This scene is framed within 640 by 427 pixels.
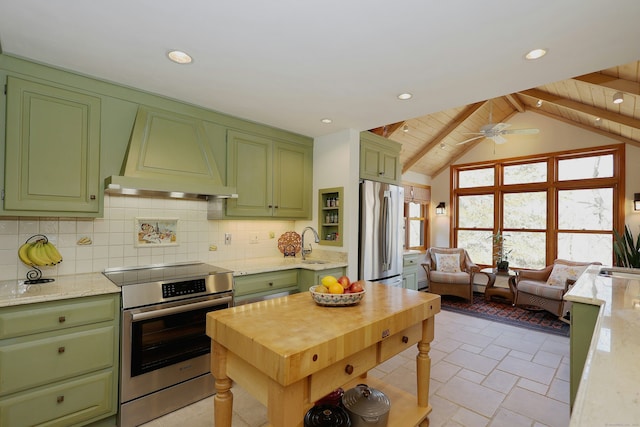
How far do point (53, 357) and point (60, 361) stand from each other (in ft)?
0.15

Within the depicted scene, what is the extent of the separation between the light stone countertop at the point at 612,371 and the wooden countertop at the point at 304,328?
2.55ft

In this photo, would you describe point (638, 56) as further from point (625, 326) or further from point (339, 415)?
point (339, 415)

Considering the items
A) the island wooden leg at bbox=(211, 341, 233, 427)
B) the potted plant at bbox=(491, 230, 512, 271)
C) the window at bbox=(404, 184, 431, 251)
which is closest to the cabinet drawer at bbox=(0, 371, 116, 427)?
the island wooden leg at bbox=(211, 341, 233, 427)

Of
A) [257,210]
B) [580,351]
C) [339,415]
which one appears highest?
[257,210]

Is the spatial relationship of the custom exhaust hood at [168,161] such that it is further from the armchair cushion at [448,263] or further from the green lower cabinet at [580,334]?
the armchair cushion at [448,263]

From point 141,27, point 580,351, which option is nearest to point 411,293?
point 580,351

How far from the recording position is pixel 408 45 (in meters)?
1.89

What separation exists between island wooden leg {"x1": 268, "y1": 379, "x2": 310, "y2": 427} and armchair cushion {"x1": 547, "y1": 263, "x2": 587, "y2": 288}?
4.90 metres

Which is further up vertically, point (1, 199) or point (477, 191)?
point (477, 191)

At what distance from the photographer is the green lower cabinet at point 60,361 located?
5.79 ft

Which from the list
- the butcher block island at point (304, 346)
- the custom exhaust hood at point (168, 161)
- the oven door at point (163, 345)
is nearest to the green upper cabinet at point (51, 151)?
the custom exhaust hood at point (168, 161)

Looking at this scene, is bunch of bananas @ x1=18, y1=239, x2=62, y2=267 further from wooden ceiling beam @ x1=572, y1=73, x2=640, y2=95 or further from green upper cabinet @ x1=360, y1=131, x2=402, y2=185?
wooden ceiling beam @ x1=572, y1=73, x2=640, y2=95

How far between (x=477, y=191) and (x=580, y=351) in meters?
5.02

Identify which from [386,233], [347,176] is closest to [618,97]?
[386,233]
